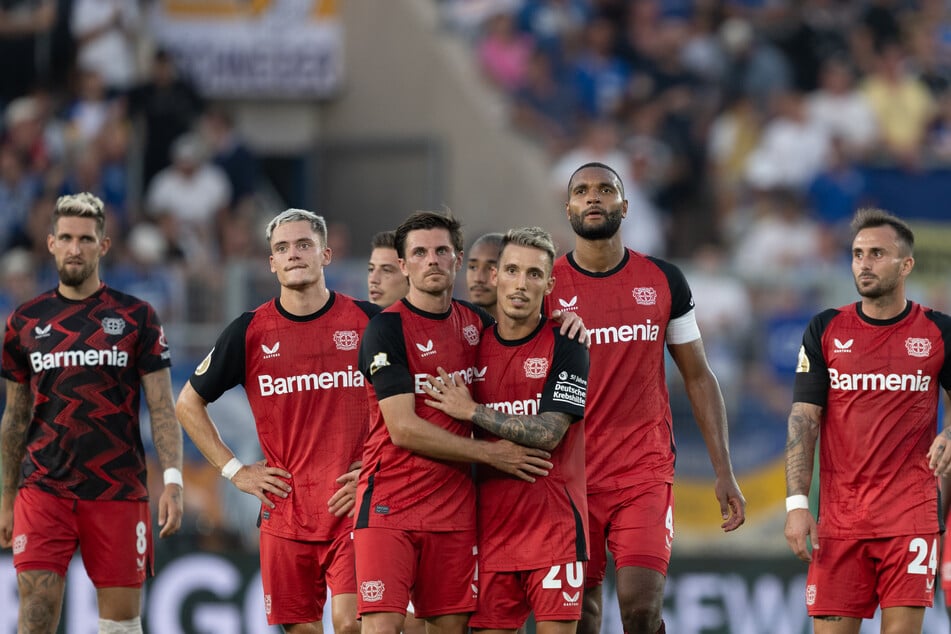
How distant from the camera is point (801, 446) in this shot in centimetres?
953

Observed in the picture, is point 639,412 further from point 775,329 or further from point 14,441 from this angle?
point 775,329

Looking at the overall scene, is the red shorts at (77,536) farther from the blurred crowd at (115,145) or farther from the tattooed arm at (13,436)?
the blurred crowd at (115,145)

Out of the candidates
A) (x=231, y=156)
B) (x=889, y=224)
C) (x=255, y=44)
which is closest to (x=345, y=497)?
(x=889, y=224)

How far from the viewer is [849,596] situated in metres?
9.41

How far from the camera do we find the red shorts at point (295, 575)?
9422 mm

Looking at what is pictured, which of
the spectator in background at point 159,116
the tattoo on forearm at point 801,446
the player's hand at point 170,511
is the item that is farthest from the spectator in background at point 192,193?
the tattoo on forearm at point 801,446

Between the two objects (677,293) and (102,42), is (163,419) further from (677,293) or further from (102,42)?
(102,42)

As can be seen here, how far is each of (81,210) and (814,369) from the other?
4491 mm

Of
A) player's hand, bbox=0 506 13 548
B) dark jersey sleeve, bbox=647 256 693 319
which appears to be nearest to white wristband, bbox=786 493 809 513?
dark jersey sleeve, bbox=647 256 693 319

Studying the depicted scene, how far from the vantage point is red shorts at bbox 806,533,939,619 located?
30.5 ft

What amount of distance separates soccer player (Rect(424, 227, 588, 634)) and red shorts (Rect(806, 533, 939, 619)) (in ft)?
5.35

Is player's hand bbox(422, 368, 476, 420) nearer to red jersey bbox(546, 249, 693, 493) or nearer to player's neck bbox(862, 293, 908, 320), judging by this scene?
red jersey bbox(546, 249, 693, 493)

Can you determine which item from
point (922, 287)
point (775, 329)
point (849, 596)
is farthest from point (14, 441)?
point (922, 287)

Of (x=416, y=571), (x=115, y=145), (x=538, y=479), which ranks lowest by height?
(x=416, y=571)
